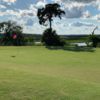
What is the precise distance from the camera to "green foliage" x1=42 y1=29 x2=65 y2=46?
151 feet

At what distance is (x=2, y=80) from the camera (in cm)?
926

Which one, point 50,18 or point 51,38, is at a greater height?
point 50,18

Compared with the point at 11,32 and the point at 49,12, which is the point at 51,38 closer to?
the point at 49,12

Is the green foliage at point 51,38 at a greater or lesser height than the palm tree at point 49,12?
lesser

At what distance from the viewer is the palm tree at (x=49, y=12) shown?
45781 mm

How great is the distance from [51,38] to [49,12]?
12.2 ft

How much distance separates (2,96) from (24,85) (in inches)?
46.2

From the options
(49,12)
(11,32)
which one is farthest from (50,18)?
(11,32)

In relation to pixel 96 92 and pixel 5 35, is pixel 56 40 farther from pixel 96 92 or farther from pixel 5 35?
pixel 96 92

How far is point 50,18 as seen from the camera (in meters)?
46.6

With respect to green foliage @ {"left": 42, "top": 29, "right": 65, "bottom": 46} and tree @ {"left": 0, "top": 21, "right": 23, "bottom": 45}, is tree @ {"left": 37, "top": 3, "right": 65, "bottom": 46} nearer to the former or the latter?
green foliage @ {"left": 42, "top": 29, "right": 65, "bottom": 46}

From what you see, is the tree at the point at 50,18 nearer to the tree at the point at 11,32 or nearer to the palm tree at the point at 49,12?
the palm tree at the point at 49,12

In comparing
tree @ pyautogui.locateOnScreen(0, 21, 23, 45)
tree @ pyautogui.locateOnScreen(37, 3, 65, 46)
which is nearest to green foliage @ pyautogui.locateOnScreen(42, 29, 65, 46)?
tree @ pyautogui.locateOnScreen(37, 3, 65, 46)

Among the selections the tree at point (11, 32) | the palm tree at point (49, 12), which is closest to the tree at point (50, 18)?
the palm tree at point (49, 12)
